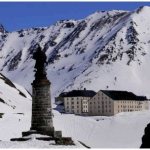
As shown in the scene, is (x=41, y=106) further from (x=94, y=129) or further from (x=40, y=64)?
(x=94, y=129)

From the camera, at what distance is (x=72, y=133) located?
94500mm

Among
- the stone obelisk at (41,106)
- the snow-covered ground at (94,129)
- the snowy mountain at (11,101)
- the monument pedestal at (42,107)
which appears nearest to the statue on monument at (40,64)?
the stone obelisk at (41,106)

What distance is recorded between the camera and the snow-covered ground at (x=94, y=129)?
85125 mm

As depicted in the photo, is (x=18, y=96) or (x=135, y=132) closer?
(x=135, y=132)

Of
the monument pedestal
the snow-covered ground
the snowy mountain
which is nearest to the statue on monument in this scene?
the monument pedestal

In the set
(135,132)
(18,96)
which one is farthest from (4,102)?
(135,132)

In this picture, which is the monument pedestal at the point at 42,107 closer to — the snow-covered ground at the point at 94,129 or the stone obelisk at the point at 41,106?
the stone obelisk at the point at 41,106

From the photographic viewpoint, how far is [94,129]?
10006 centimetres

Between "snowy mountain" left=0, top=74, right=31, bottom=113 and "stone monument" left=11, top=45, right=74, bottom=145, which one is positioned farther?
"snowy mountain" left=0, top=74, right=31, bottom=113

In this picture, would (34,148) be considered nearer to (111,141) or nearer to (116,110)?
(111,141)

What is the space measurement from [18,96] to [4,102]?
52.4 feet

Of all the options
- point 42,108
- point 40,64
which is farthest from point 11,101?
point 42,108

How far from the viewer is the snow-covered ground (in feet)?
279

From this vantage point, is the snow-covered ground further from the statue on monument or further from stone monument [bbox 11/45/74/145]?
the statue on monument
